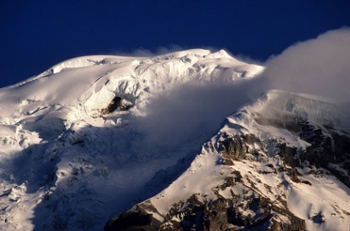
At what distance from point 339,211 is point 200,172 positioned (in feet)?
69.1

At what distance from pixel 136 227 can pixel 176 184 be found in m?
10.6

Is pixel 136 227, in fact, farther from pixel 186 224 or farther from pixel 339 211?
pixel 339 211

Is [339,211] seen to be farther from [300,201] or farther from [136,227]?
[136,227]

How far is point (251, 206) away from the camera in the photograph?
192125 mm

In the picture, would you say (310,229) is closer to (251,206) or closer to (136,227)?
(251,206)

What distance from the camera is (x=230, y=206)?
631 ft

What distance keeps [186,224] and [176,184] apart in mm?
8395

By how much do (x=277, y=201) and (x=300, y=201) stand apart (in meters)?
3.54

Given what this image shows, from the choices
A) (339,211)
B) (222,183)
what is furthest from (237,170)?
(339,211)

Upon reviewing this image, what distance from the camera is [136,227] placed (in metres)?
190

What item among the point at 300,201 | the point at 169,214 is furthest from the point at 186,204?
the point at 300,201

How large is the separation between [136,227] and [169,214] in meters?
5.07

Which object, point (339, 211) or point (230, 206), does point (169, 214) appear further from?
point (339, 211)

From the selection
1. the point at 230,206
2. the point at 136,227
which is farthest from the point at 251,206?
the point at 136,227
